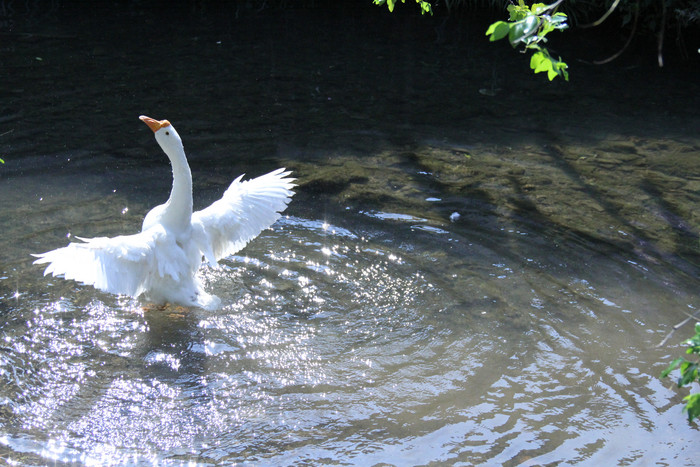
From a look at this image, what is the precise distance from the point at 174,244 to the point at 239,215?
67 cm

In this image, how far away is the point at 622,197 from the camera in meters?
6.82

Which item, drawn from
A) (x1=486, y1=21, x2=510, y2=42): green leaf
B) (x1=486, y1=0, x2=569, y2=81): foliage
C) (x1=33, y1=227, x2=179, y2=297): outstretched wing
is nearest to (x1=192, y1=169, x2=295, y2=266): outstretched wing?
(x1=33, y1=227, x2=179, y2=297): outstretched wing

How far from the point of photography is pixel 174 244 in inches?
194

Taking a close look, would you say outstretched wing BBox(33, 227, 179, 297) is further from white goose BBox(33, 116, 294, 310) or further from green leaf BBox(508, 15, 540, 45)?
green leaf BBox(508, 15, 540, 45)

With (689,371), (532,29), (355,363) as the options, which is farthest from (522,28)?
(355,363)

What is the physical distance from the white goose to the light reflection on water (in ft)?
1.00

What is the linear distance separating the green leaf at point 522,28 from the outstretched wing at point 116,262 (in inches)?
115

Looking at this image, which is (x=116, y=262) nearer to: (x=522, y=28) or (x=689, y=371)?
(x=522, y=28)

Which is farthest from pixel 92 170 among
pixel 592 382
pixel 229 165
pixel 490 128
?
pixel 592 382

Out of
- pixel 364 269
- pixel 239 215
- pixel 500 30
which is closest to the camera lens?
pixel 500 30

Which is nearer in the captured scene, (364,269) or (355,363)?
(355,363)

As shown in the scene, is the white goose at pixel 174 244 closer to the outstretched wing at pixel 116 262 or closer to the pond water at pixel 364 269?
the outstretched wing at pixel 116 262

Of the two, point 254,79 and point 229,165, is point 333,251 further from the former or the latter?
point 254,79

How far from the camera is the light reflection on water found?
3.89 meters
